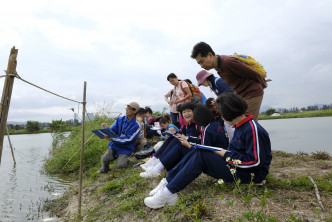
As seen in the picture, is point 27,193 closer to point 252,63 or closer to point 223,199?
point 223,199

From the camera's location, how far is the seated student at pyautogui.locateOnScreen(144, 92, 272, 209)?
2199 mm

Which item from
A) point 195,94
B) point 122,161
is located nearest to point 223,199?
point 122,161

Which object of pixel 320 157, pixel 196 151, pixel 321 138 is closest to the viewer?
pixel 196 151

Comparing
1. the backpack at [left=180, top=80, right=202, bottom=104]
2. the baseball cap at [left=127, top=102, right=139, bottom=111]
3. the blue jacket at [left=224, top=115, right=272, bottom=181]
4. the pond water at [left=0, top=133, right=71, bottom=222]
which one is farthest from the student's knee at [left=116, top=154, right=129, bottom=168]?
the blue jacket at [left=224, top=115, right=272, bottom=181]

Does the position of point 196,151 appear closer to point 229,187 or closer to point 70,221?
point 229,187

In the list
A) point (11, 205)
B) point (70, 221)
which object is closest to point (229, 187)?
point (70, 221)

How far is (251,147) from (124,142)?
138 inches

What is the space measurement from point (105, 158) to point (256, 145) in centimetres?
379

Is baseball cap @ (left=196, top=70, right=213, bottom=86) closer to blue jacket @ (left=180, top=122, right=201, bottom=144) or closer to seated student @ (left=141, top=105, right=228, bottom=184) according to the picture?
seated student @ (left=141, top=105, right=228, bottom=184)

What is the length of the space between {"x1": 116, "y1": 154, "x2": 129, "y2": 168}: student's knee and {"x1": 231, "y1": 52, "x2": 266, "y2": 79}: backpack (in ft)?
11.1

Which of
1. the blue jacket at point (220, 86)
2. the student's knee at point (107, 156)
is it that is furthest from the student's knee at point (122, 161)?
the blue jacket at point (220, 86)

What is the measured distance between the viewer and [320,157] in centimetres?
409

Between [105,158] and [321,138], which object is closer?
[105,158]

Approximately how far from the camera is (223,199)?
2.35 m
